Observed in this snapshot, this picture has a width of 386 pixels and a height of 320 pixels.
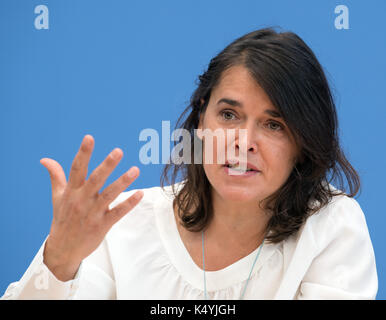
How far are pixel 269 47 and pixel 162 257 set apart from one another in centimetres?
Answer: 74

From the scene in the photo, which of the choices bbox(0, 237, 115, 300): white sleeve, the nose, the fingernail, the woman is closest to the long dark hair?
the woman

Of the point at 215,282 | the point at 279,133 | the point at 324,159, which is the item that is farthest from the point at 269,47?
the point at 215,282

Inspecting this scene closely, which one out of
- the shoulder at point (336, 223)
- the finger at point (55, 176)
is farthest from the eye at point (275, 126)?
the finger at point (55, 176)

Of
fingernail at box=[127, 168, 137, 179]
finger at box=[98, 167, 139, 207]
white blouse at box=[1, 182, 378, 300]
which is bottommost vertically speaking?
white blouse at box=[1, 182, 378, 300]

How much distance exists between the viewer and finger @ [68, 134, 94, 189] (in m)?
1.21

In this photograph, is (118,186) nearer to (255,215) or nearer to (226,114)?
(226,114)

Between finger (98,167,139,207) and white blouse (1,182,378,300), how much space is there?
1.36ft

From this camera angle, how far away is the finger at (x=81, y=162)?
1208 millimetres

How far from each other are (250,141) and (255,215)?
0.32m

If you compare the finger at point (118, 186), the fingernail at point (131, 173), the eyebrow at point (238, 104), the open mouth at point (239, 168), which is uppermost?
the eyebrow at point (238, 104)

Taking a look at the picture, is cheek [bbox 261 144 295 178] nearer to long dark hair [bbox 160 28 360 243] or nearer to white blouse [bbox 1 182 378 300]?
long dark hair [bbox 160 28 360 243]

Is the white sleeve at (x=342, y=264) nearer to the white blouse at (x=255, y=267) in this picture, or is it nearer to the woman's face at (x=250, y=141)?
the white blouse at (x=255, y=267)
